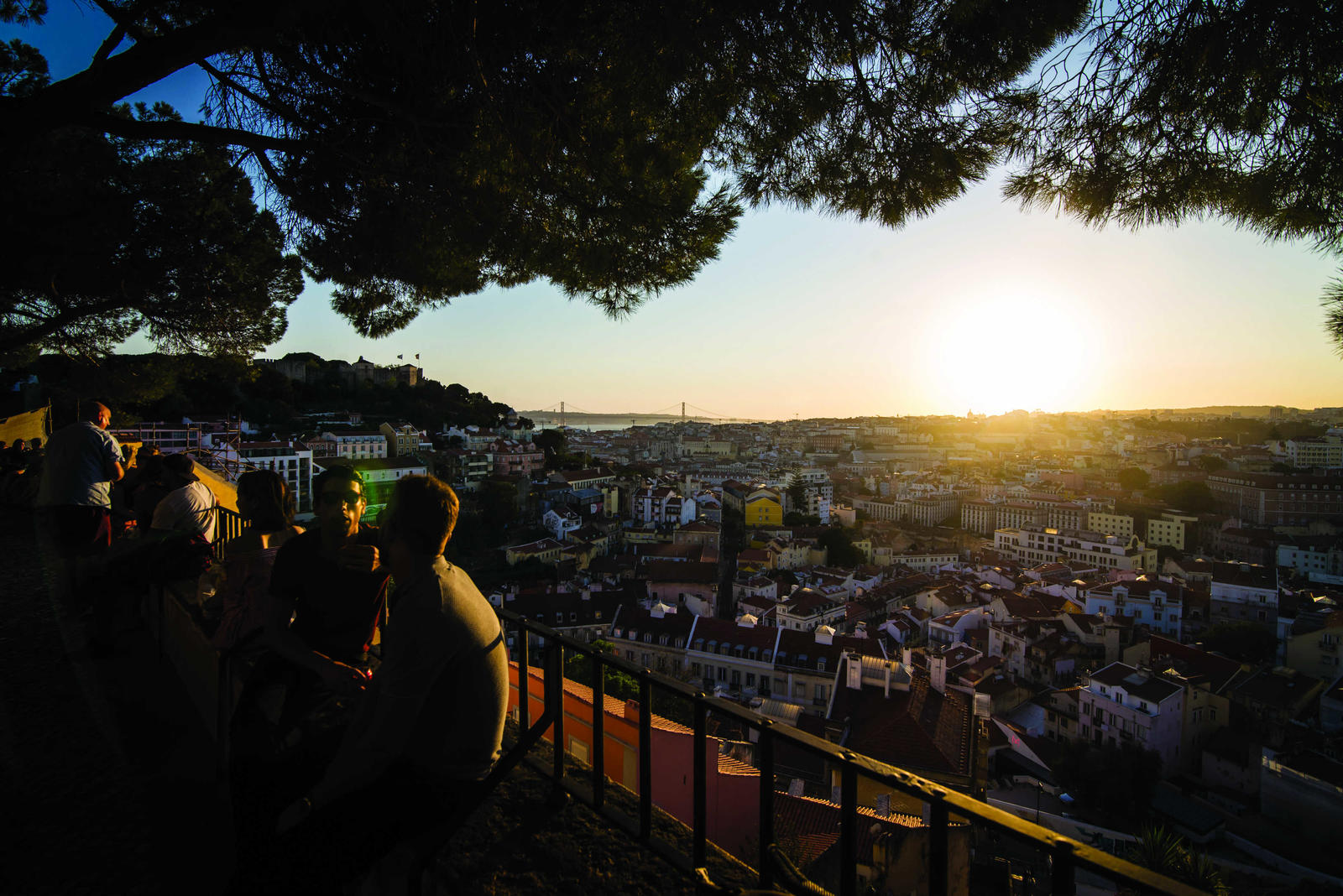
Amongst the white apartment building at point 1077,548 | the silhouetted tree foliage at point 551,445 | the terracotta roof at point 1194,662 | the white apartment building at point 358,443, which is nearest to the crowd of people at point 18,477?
the terracotta roof at point 1194,662

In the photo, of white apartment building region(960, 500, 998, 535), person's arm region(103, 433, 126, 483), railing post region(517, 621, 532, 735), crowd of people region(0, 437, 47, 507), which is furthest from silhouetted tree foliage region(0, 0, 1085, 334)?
white apartment building region(960, 500, 998, 535)

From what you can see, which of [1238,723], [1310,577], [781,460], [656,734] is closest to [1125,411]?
[781,460]

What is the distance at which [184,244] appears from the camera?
498 centimetres

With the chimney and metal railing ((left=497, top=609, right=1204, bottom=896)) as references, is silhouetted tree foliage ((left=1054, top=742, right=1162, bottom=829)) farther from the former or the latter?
metal railing ((left=497, top=609, right=1204, bottom=896))

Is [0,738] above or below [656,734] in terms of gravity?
above

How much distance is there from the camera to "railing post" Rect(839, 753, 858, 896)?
44.3 inches

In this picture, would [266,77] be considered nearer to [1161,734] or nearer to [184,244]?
[184,244]

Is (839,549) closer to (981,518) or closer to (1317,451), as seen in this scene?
(981,518)

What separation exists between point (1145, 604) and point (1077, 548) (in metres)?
12.3

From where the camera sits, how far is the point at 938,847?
1046 mm

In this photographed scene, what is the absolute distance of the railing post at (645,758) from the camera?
5.06 feet

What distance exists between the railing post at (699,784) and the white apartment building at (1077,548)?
39662mm

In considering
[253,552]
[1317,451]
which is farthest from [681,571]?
[1317,451]

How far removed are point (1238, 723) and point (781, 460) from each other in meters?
63.2
